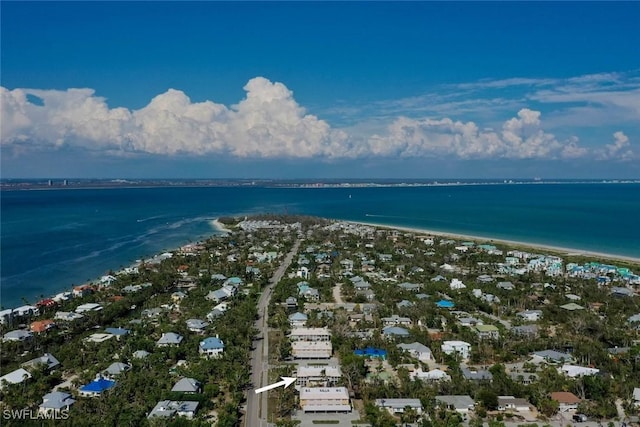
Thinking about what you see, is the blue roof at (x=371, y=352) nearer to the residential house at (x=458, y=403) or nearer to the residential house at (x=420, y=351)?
the residential house at (x=420, y=351)

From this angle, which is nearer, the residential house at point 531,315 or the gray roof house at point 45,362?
the gray roof house at point 45,362

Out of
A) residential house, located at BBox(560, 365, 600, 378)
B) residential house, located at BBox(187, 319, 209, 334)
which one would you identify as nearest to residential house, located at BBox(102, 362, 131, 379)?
residential house, located at BBox(187, 319, 209, 334)

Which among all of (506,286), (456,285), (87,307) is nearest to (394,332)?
(456,285)

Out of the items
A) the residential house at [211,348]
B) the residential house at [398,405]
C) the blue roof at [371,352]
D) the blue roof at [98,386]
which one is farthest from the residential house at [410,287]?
the blue roof at [98,386]

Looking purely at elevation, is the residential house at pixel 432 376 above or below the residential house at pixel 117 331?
below

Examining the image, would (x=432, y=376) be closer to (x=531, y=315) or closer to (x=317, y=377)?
(x=317, y=377)

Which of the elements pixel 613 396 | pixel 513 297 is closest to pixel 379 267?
pixel 513 297
